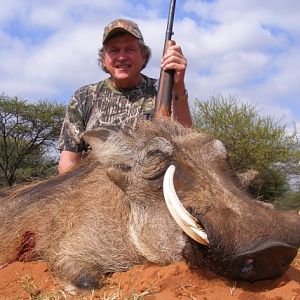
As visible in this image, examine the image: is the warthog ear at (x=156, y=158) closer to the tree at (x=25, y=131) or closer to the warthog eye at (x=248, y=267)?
the warthog eye at (x=248, y=267)

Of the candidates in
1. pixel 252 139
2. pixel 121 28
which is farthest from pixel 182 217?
pixel 252 139

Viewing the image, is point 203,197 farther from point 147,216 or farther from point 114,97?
point 114,97

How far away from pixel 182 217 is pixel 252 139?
1879cm

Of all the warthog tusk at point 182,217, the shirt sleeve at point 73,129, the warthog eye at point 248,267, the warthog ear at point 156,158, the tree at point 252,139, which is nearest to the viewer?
the warthog eye at point 248,267

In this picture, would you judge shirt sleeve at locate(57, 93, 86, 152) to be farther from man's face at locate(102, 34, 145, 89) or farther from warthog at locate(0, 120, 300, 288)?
warthog at locate(0, 120, 300, 288)

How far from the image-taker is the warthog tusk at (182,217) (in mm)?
2863

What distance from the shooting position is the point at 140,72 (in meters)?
5.66

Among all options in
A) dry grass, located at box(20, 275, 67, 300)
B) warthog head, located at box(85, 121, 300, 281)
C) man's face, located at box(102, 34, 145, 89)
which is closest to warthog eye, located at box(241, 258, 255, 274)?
warthog head, located at box(85, 121, 300, 281)

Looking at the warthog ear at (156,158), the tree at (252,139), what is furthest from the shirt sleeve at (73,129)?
the tree at (252,139)

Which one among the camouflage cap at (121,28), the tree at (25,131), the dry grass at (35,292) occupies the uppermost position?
the tree at (25,131)

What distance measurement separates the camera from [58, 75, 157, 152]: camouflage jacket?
5359mm

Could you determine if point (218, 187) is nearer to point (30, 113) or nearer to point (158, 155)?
point (158, 155)

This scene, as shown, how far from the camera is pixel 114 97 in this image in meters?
5.50

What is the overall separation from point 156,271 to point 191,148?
0.83 m
